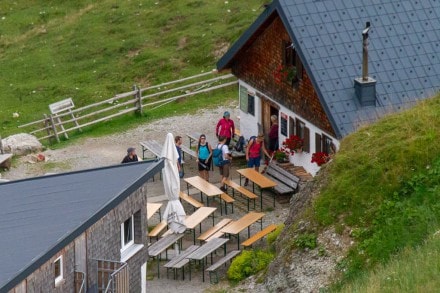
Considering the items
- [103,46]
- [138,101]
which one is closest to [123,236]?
[138,101]

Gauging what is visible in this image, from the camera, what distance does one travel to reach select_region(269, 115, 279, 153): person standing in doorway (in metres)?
38.1

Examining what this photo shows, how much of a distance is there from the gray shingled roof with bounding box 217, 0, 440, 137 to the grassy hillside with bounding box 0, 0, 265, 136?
48.2 ft

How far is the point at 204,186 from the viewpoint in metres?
35.5

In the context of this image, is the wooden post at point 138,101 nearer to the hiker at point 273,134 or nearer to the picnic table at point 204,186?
the hiker at point 273,134

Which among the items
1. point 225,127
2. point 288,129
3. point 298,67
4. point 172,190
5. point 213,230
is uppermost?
point 298,67

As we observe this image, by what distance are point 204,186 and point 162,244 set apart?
150 inches

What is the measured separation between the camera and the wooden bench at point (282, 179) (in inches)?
1394

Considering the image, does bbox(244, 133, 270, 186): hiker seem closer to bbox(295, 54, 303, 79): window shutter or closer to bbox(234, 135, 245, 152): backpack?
bbox(234, 135, 245, 152): backpack

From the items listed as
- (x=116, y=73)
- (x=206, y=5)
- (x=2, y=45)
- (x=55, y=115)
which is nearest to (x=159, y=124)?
(x=55, y=115)

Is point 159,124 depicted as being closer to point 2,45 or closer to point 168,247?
point 168,247

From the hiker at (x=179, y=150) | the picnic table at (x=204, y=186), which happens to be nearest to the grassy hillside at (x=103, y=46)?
the hiker at (x=179, y=150)

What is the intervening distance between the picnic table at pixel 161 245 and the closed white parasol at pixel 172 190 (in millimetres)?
193

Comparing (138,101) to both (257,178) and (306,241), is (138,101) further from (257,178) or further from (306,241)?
(306,241)

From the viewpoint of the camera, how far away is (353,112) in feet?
111
